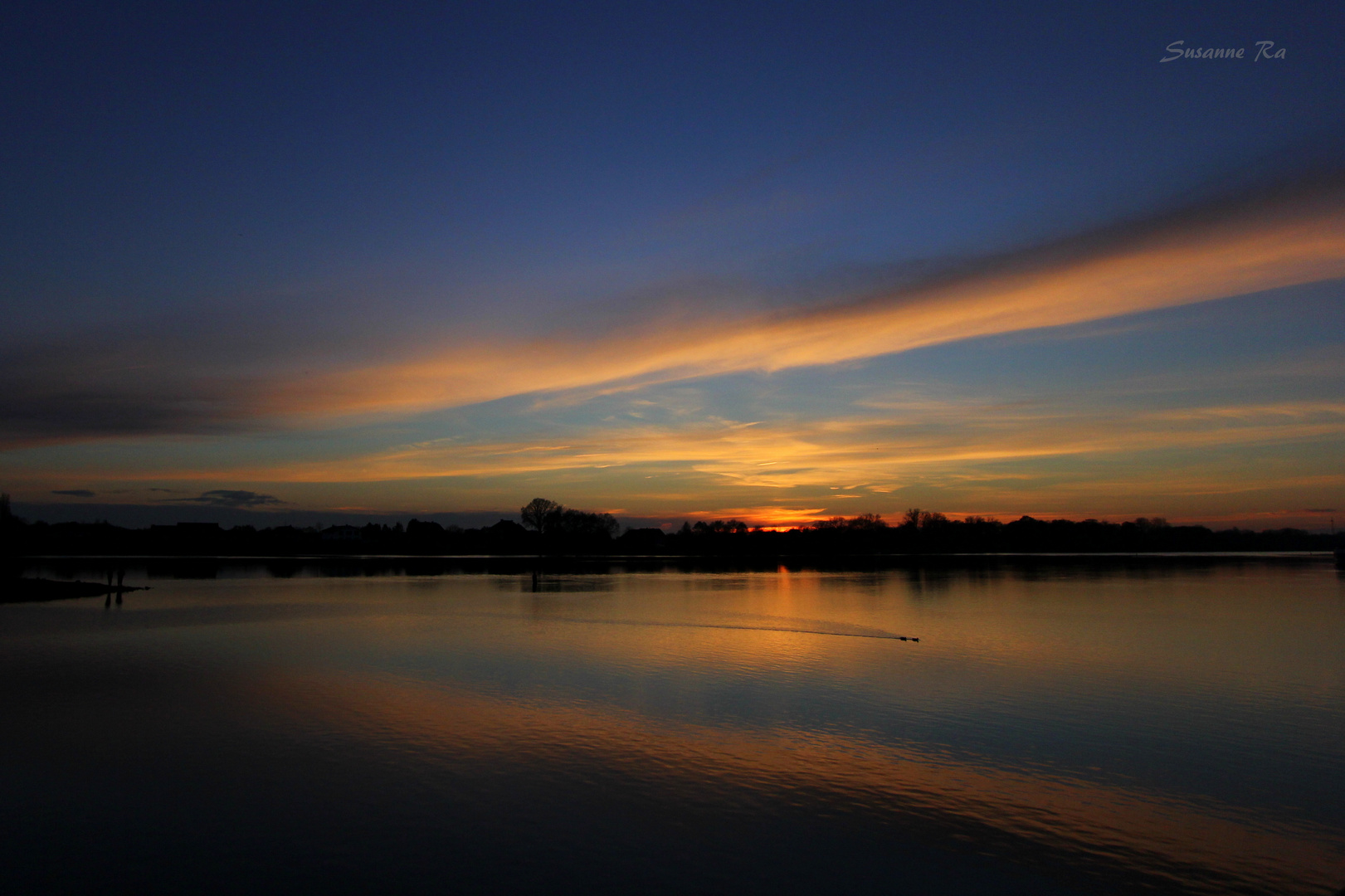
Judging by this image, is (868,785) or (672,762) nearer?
(868,785)

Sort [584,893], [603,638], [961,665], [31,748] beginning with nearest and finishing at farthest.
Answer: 1. [584,893]
2. [31,748]
3. [961,665]
4. [603,638]

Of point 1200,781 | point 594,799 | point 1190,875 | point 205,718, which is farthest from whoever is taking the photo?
point 205,718

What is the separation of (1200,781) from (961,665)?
38.5 feet

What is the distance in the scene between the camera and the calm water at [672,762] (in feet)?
33.5

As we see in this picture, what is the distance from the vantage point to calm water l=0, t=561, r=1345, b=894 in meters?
10.2

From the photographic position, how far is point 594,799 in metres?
12.6

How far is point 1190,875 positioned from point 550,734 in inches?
433

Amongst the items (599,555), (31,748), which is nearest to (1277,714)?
(31,748)

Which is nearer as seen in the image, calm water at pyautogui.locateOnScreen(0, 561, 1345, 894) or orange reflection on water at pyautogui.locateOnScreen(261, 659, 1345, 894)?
calm water at pyautogui.locateOnScreen(0, 561, 1345, 894)

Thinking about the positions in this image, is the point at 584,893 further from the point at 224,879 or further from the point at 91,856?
the point at 91,856

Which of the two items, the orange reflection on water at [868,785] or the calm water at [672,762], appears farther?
the orange reflection on water at [868,785]

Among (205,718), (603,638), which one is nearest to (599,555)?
(603,638)

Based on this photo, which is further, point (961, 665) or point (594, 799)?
point (961, 665)

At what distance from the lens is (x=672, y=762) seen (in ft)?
48.3
